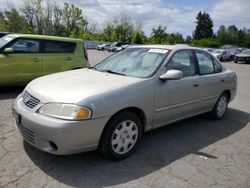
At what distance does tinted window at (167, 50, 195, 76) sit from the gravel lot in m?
1.12

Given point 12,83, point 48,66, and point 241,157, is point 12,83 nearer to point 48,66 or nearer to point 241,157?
point 48,66

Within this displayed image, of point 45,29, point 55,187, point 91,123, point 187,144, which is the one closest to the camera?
point 55,187

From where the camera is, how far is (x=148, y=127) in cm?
404

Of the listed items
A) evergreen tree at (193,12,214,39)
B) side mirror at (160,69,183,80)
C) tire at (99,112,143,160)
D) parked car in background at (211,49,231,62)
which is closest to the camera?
tire at (99,112,143,160)

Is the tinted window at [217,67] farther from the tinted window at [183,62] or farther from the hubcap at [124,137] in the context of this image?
the hubcap at [124,137]

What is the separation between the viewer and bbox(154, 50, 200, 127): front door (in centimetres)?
408

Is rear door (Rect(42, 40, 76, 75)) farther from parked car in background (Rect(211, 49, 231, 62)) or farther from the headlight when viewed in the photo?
parked car in background (Rect(211, 49, 231, 62))

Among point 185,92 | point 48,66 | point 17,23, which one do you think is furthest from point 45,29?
point 185,92

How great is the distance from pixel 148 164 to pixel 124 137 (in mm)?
474

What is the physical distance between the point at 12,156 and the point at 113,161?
4.32ft

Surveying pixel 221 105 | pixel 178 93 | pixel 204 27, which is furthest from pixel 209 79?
pixel 204 27

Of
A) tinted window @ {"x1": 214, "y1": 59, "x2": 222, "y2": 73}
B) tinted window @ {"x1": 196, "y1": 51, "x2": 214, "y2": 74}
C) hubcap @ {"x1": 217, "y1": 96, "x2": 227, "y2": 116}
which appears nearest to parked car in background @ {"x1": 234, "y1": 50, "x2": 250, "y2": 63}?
hubcap @ {"x1": 217, "y1": 96, "x2": 227, "y2": 116}

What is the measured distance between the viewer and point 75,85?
359cm

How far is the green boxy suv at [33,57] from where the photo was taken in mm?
6734
